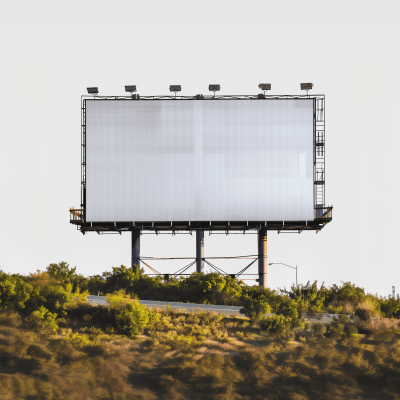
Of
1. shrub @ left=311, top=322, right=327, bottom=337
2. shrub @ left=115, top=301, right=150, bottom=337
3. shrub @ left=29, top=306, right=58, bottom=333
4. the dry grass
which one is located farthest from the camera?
shrub @ left=311, top=322, right=327, bottom=337

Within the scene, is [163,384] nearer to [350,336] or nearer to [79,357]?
[79,357]

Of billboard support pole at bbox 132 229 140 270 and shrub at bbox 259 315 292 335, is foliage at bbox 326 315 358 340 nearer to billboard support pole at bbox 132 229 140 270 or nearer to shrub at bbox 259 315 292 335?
shrub at bbox 259 315 292 335

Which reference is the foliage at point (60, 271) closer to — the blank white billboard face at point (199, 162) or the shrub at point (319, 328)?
the blank white billboard face at point (199, 162)

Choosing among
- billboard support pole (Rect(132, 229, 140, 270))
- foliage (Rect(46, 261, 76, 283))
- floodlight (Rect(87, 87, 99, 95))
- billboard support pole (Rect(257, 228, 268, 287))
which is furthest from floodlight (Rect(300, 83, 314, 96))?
foliage (Rect(46, 261, 76, 283))

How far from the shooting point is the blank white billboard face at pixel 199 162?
153 ft

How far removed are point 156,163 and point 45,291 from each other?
19.9 m

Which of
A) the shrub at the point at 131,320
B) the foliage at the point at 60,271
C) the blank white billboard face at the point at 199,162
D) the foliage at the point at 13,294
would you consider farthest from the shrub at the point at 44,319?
the blank white billboard face at the point at 199,162

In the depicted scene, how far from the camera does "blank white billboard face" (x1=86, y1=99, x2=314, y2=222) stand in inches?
1839

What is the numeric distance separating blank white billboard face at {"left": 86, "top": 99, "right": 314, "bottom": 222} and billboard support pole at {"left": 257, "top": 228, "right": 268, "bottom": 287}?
9.15 feet

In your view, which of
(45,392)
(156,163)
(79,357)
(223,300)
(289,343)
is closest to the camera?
(45,392)

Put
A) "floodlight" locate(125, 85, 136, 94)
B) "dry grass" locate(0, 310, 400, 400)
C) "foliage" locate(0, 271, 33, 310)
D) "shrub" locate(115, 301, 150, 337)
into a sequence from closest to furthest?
1. "dry grass" locate(0, 310, 400, 400)
2. "shrub" locate(115, 301, 150, 337)
3. "foliage" locate(0, 271, 33, 310)
4. "floodlight" locate(125, 85, 136, 94)

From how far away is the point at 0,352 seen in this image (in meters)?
23.7

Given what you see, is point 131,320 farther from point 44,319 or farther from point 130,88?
point 130,88

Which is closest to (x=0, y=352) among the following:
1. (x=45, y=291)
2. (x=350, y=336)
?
(x=45, y=291)
